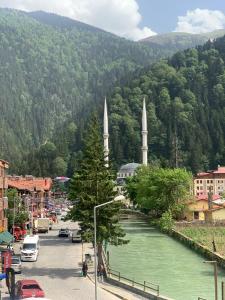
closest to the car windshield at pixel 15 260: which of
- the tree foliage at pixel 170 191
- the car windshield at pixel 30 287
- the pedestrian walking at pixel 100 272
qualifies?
the pedestrian walking at pixel 100 272

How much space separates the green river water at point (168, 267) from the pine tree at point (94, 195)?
402 cm

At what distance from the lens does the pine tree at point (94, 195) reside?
50625 mm

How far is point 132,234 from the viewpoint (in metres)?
90.4

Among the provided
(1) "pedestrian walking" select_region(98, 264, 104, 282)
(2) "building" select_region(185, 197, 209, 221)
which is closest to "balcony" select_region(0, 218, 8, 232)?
(1) "pedestrian walking" select_region(98, 264, 104, 282)

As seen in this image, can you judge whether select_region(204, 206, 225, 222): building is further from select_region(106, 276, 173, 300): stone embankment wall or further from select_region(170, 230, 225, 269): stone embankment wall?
select_region(106, 276, 173, 300): stone embankment wall

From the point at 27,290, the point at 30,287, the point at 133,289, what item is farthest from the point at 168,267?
the point at 27,290

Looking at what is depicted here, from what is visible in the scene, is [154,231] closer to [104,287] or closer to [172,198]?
[172,198]

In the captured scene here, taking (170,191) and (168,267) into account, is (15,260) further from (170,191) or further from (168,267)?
(170,191)

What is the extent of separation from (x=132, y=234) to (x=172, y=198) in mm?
13824

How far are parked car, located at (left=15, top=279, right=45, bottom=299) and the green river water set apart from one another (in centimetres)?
1071

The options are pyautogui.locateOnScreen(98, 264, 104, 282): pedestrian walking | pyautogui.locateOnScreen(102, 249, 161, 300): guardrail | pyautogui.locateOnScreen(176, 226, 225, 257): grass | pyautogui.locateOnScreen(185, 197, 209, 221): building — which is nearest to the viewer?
pyautogui.locateOnScreen(102, 249, 161, 300): guardrail

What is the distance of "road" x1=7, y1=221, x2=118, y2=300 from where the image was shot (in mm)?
38531

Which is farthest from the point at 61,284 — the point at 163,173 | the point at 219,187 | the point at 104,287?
the point at 219,187

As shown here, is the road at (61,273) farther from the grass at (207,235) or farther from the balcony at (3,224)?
the grass at (207,235)
